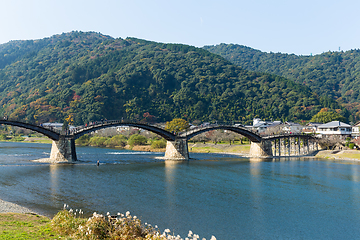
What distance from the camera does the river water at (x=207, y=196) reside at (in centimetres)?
2208

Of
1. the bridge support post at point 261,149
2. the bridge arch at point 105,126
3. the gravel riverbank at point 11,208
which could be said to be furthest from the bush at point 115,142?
the gravel riverbank at point 11,208

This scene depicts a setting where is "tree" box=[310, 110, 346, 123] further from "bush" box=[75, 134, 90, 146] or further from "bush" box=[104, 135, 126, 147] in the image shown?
"bush" box=[75, 134, 90, 146]

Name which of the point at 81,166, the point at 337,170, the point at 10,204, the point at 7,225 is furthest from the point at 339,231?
the point at 81,166

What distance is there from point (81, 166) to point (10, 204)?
23703 millimetres

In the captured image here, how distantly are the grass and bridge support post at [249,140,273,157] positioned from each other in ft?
194

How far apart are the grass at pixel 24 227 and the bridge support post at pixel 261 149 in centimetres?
5898

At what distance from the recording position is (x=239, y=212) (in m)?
25.5

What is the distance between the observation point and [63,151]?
49906 millimetres

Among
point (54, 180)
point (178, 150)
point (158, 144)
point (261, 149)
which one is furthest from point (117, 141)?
point (54, 180)

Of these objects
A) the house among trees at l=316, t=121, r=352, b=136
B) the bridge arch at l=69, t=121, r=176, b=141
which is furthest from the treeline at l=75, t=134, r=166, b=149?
the house among trees at l=316, t=121, r=352, b=136

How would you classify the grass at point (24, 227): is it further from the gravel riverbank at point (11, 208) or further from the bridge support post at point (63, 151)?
the bridge support post at point (63, 151)

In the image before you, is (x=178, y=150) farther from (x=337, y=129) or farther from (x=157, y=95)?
(x=157, y=95)

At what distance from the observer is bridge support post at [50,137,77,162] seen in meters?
49.6

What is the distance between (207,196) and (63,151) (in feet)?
93.1
